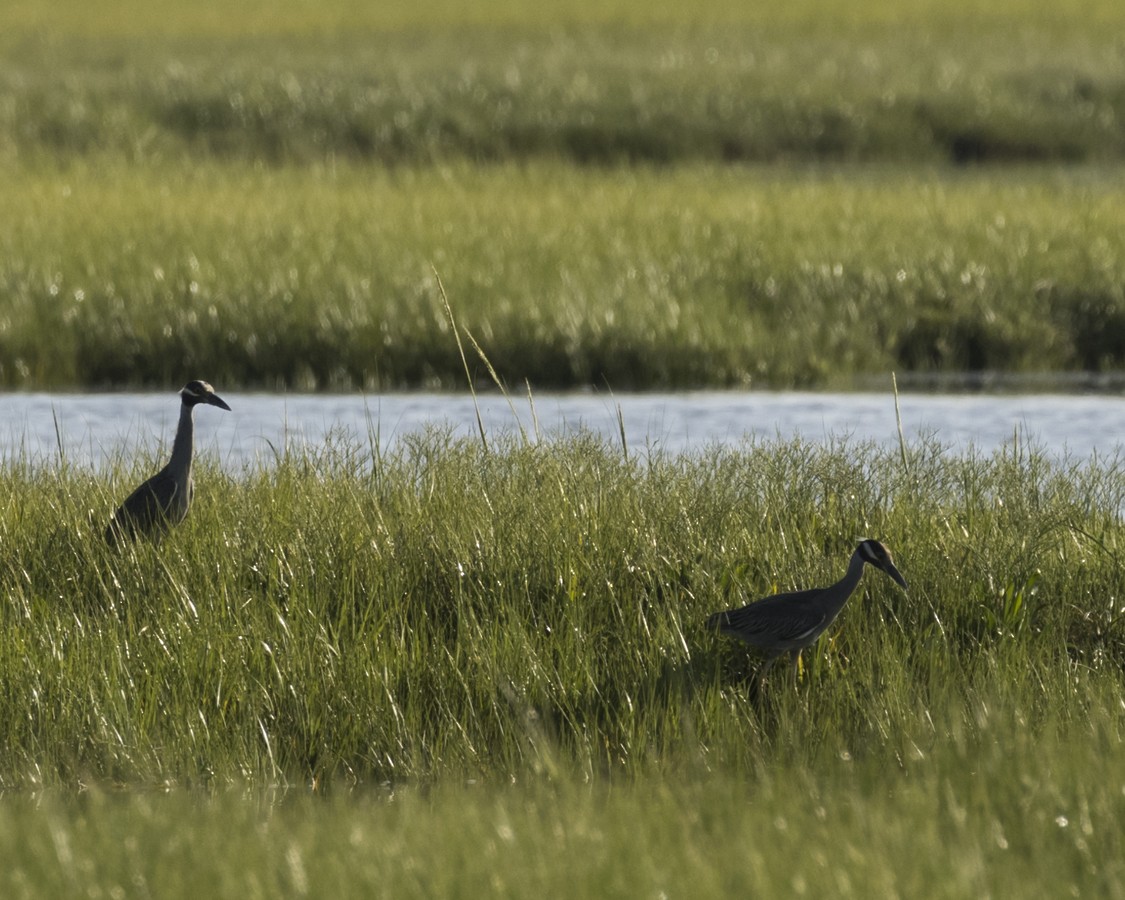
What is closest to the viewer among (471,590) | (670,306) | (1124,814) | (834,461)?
(1124,814)

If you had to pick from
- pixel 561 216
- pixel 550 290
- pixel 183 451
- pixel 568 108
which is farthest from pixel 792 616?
pixel 568 108

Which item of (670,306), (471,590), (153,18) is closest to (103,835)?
(471,590)

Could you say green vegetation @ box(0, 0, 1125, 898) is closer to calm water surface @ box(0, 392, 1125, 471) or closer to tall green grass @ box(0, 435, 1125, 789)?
tall green grass @ box(0, 435, 1125, 789)

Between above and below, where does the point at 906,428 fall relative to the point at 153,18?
below

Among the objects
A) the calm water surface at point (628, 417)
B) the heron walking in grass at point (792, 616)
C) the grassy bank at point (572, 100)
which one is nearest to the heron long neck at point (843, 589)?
the heron walking in grass at point (792, 616)

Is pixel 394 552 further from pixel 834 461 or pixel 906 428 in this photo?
pixel 906 428

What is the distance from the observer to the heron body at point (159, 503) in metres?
7.09

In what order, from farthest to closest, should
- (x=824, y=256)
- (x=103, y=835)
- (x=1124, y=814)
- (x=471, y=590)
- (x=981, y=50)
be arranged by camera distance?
(x=981, y=50), (x=824, y=256), (x=471, y=590), (x=1124, y=814), (x=103, y=835)

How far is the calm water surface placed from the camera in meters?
11.1

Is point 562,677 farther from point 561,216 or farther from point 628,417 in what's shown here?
point 561,216

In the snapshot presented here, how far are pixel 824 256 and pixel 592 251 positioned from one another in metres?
2.17

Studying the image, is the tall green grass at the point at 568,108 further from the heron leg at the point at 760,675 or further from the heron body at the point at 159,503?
the heron leg at the point at 760,675

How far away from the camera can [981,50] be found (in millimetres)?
40000

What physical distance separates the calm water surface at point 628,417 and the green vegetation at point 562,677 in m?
2.79
